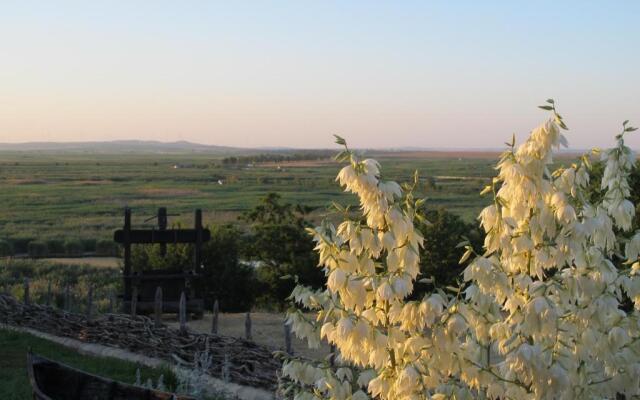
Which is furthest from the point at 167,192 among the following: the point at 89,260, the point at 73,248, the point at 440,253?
the point at 440,253

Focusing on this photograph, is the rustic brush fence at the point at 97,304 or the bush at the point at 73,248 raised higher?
the rustic brush fence at the point at 97,304

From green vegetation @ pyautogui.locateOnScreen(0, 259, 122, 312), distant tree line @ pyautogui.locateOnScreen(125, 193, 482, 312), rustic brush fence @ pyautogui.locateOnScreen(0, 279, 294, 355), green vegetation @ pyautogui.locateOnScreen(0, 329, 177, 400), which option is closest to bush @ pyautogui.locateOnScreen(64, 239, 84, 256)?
green vegetation @ pyautogui.locateOnScreen(0, 259, 122, 312)

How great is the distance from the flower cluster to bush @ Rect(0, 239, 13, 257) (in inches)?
1480

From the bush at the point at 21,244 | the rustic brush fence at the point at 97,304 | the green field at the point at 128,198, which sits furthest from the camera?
the green field at the point at 128,198

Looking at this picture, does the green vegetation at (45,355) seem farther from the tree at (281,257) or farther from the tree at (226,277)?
the tree at (281,257)

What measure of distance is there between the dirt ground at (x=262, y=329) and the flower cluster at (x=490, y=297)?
943cm

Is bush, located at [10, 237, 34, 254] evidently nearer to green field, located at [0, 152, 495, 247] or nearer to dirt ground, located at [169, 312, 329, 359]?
green field, located at [0, 152, 495, 247]

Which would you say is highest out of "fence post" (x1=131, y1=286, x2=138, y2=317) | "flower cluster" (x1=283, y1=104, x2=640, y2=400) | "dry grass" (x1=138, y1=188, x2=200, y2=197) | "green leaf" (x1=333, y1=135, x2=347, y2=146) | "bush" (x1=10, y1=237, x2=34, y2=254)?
"green leaf" (x1=333, y1=135, x2=347, y2=146)

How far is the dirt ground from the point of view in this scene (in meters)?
14.6

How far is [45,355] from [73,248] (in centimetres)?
3150

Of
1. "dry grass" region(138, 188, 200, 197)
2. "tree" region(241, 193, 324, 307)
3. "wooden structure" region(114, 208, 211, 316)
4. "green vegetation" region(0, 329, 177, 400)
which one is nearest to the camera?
"green vegetation" region(0, 329, 177, 400)

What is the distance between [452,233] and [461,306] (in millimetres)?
17656

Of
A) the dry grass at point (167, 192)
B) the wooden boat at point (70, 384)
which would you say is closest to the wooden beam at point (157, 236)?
the wooden boat at point (70, 384)

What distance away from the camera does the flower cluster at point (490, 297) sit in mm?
4473
